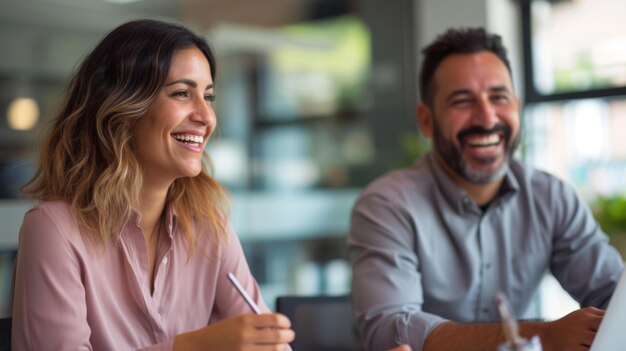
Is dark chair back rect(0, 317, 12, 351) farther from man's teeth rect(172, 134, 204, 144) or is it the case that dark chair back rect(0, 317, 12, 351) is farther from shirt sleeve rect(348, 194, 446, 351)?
shirt sleeve rect(348, 194, 446, 351)

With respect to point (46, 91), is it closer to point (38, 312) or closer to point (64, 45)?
point (64, 45)

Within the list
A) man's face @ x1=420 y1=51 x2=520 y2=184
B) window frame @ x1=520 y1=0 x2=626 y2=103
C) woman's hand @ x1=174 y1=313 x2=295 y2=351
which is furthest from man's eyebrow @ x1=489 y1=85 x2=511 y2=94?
window frame @ x1=520 y1=0 x2=626 y2=103

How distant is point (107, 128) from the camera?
1.61 metres

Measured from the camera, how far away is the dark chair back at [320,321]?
1.83 m

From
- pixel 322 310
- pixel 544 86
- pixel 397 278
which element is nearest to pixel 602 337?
pixel 397 278

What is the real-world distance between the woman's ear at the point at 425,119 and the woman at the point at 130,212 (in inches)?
30.5

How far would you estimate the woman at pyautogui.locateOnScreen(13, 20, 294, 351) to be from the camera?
1456 mm

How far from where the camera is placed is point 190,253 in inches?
67.4

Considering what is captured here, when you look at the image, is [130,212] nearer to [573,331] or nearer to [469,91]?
[573,331]

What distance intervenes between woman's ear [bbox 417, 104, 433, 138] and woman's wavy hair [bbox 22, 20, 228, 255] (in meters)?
0.87

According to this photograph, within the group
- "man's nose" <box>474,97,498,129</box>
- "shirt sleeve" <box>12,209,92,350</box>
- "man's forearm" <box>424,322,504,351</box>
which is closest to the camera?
"shirt sleeve" <box>12,209,92,350</box>

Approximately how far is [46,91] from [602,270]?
2.41 metres

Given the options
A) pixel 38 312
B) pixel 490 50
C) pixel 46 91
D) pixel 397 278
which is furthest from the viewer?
pixel 46 91

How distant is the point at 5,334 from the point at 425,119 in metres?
1.36
